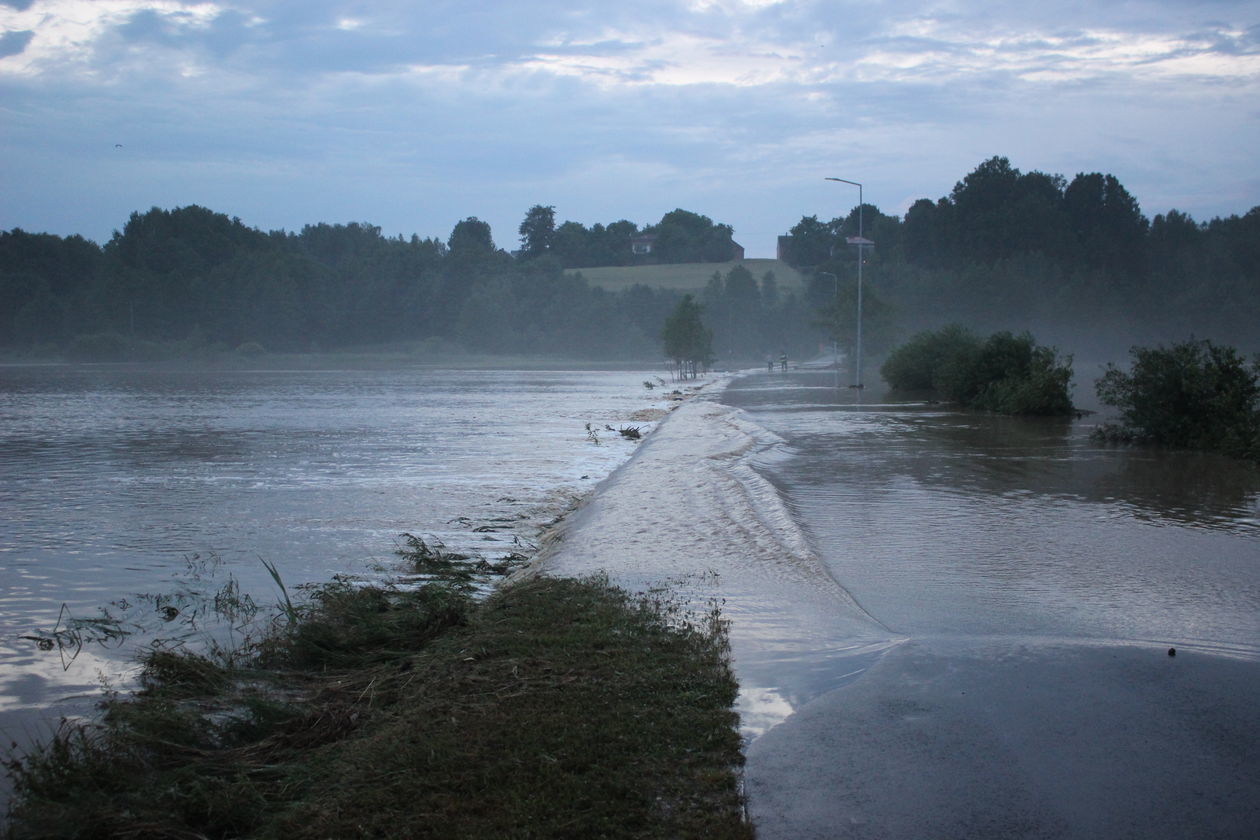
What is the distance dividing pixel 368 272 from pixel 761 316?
199 ft

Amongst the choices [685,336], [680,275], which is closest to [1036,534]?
[685,336]

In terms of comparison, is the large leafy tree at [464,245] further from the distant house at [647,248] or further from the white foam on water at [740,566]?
the white foam on water at [740,566]

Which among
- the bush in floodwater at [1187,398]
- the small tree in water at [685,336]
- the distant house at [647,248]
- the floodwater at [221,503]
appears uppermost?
the distant house at [647,248]

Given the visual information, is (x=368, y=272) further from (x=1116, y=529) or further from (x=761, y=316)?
(x=1116, y=529)

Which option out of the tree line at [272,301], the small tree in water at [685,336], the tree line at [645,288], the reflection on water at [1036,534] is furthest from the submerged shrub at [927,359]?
the tree line at [272,301]

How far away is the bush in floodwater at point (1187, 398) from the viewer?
1939 centimetres

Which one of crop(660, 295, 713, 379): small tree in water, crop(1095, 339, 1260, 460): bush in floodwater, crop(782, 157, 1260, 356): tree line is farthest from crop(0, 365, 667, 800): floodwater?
crop(782, 157, 1260, 356): tree line

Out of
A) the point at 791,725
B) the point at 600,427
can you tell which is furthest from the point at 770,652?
the point at 600,427

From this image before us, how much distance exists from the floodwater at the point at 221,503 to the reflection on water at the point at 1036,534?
4223mm

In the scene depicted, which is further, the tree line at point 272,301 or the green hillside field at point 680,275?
the green hillside field at point 680,275

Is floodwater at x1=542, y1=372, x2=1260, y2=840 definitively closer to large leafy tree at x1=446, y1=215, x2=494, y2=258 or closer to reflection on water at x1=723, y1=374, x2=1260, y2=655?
reflection on water at x1=723, y1=374, x2=1260, y2=655

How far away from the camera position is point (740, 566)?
9969mm

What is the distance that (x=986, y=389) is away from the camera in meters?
32.3

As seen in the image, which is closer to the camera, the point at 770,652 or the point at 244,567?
the point at 770,652
